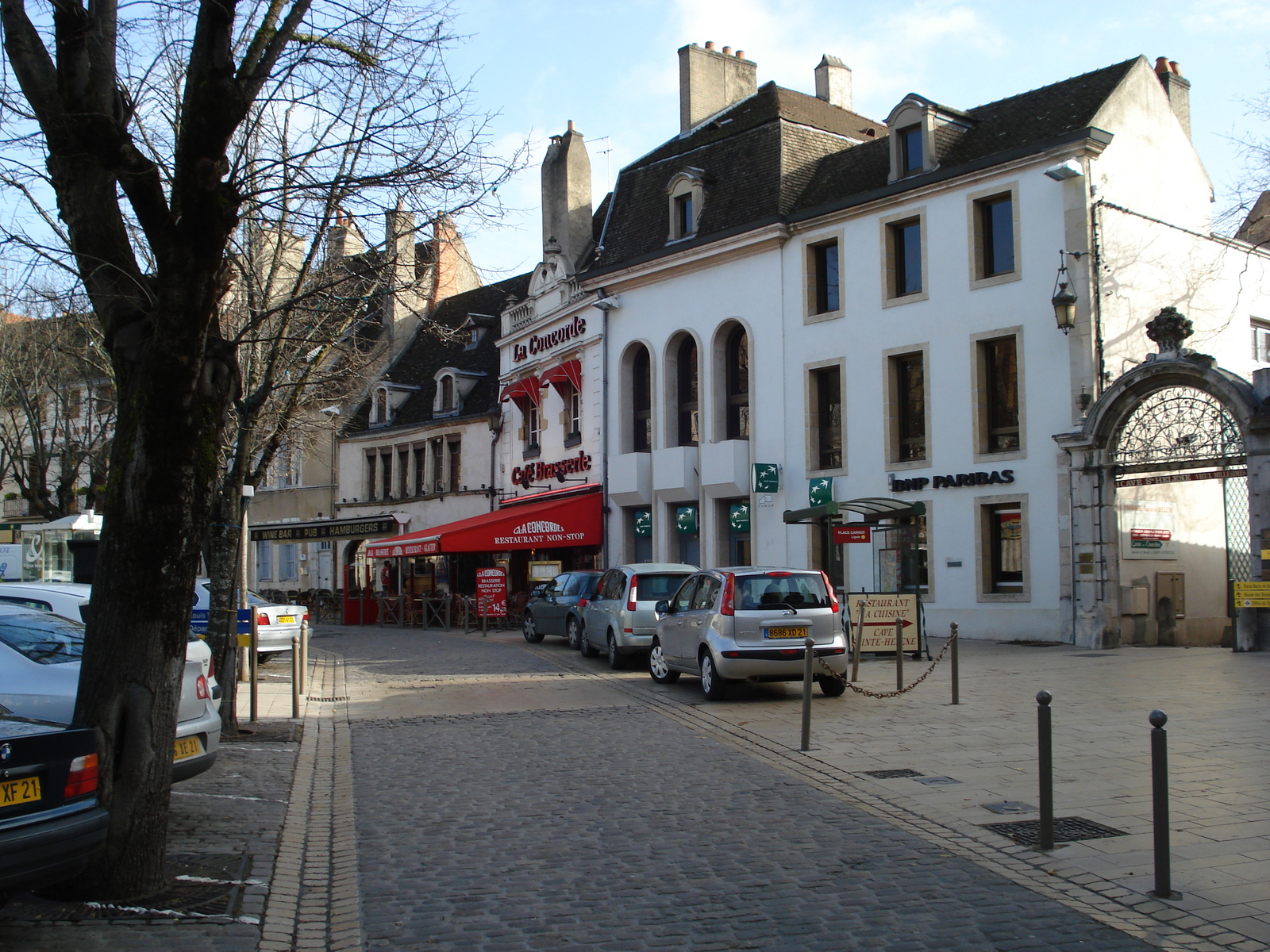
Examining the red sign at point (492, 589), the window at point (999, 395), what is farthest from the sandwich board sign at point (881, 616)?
the red sign at point (492, 589)

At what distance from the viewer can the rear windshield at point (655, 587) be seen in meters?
18.9

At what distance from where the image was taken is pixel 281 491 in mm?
49219

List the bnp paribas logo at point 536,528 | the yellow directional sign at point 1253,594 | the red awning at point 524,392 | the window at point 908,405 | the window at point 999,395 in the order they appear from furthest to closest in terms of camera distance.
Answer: the red awning at point 524,392
the bnp paribas logo at point 536,528
the window at point 908,405
the window at point 999,395
the yellow directional sign at point 1253,594

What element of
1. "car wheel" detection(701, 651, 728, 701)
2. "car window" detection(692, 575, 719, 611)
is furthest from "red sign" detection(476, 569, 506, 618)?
"car wheel" detection(701, 651, 728, 701)

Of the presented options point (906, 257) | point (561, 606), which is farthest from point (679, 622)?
point (906, 257)

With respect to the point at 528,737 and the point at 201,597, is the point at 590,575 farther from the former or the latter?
the point at 528,737

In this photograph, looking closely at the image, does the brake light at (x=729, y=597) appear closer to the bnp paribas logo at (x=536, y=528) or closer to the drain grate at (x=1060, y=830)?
the drain grate at (x=1060, y=830)

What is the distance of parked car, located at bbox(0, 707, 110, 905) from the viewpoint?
5.16 m

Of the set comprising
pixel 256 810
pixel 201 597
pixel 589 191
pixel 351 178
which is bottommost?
pixel 256 810

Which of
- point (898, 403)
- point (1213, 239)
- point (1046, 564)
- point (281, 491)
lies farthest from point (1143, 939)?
point (281, 491)

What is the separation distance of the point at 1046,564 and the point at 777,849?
16.7 metres

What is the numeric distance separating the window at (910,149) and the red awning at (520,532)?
11943 mm

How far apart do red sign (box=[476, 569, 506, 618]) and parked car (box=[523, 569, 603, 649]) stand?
3.45 m

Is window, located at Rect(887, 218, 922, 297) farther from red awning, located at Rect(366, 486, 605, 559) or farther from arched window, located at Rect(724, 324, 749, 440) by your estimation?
red awning, located at Rect(366, 486, 605, 559)
